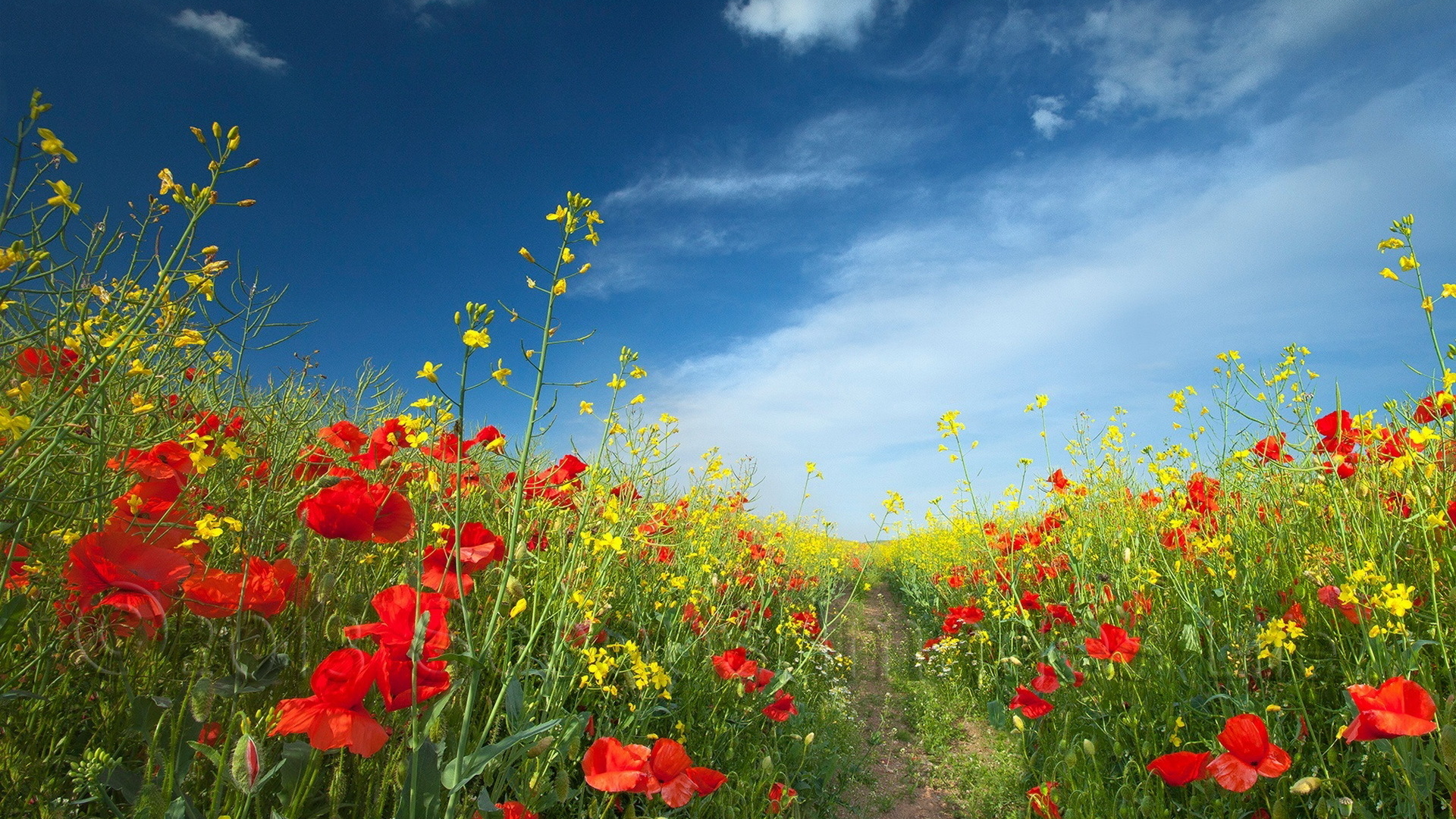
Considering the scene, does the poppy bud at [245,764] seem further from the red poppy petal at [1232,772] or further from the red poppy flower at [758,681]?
the red poppy petal at [1232,772]

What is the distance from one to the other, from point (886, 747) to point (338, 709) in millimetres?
3647

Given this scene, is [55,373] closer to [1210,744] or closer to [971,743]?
[1210,744]

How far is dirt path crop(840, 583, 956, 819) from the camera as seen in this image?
128 inches

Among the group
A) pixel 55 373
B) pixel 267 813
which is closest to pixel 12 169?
pixel 55 373

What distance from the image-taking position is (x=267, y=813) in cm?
148

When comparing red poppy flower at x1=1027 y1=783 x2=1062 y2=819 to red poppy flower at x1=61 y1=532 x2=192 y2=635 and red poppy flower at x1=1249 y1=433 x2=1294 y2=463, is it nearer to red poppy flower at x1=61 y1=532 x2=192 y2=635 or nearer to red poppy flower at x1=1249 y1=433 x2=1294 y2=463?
red poppy flower at x1=1249 y1=433 x2=1294 y2=463

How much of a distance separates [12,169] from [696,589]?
9.11 feet

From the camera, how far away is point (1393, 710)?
5.06 feet

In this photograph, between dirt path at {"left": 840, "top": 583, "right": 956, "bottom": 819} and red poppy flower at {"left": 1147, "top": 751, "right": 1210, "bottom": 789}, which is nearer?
red poppy flower at {"left": 1147, "top": 751, "right": 1210, "bottom": 789}

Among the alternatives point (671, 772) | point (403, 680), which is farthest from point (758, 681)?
point (403, 680)

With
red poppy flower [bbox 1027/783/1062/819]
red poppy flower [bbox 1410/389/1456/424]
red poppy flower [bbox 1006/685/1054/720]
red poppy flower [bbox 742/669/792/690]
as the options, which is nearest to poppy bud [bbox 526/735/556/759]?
red poppy flower [bbox 742/669/792/690]

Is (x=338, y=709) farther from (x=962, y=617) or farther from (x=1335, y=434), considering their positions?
(x=962, y=617)

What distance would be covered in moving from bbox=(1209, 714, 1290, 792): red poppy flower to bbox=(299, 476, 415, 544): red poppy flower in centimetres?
218

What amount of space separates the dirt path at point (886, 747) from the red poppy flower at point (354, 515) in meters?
2.61
